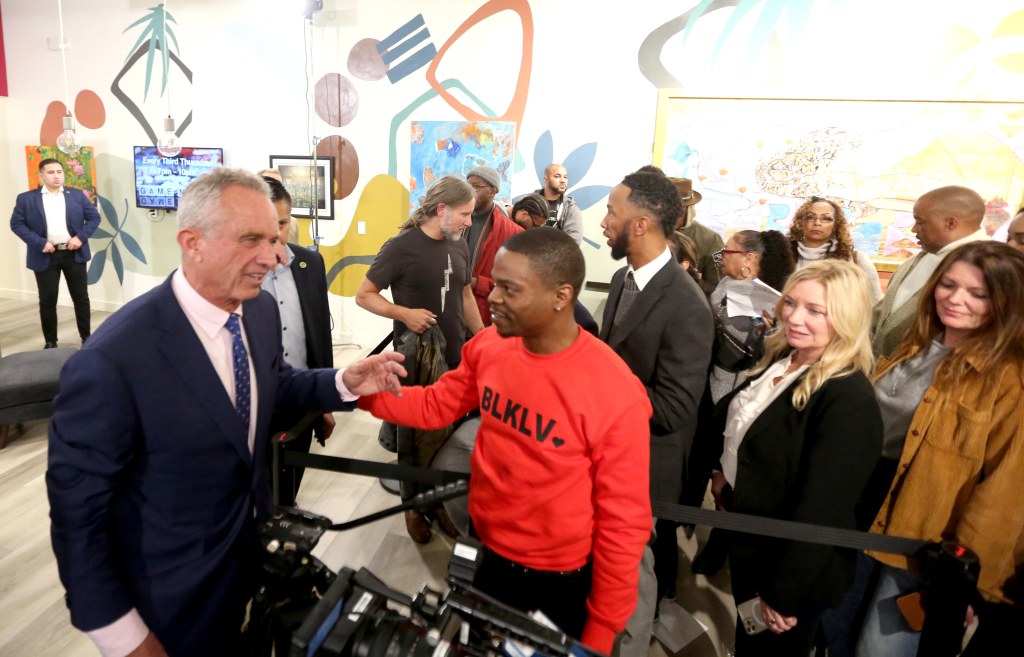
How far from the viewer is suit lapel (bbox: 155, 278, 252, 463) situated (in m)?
1.06

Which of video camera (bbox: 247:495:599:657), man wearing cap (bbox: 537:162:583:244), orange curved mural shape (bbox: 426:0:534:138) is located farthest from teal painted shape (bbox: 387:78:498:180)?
video camera (bbox: 247:495:599:657)

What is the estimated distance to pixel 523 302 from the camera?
118 cm

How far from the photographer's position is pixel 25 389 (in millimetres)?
3156

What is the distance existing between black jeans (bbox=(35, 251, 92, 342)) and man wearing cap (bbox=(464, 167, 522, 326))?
158 inches

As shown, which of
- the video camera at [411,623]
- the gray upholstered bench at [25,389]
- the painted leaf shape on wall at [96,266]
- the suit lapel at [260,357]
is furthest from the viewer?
the painted leaf shape on wall at [96,266]

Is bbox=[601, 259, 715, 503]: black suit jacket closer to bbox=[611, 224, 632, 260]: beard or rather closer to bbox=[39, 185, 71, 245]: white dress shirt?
bbox=[611, 224, 632, 260]: beard

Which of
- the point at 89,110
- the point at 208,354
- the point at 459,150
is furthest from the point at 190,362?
the point at 89,110

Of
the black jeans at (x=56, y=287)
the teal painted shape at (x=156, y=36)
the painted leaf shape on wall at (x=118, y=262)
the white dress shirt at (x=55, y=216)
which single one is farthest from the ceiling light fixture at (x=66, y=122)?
the painted leaf shape on wall at (x=118, y=262)

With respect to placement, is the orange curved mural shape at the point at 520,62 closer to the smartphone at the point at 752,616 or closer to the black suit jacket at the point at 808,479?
the black suit jacket at the point at 808,479

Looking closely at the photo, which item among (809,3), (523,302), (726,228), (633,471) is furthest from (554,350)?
(809,3)

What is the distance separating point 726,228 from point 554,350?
12.3 feet

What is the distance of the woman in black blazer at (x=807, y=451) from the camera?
51.0 inches

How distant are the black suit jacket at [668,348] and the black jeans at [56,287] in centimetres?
533

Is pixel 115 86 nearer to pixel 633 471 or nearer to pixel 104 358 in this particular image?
pixel 104 358
